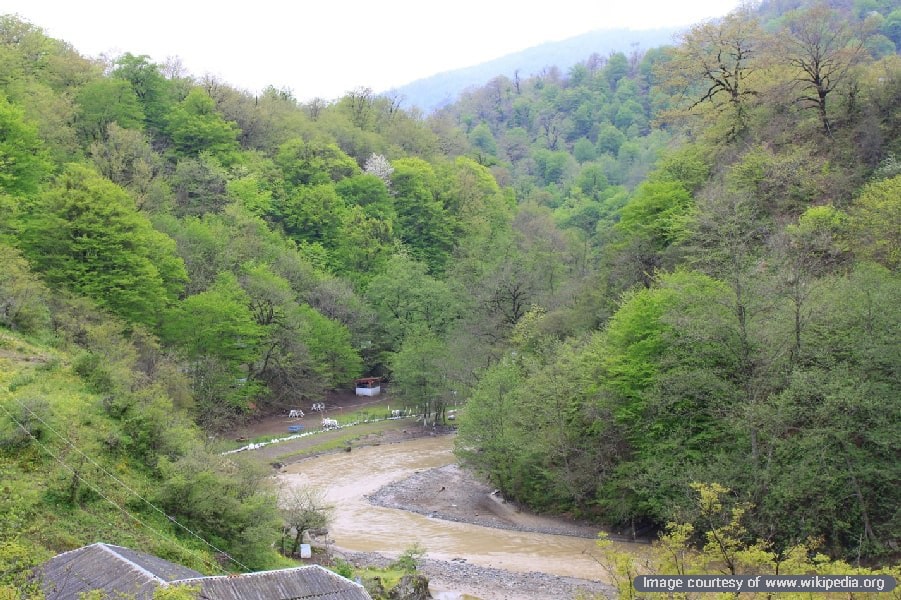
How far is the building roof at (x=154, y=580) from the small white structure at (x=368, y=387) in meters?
42.0

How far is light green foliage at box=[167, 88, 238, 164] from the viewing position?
6825 centimetres

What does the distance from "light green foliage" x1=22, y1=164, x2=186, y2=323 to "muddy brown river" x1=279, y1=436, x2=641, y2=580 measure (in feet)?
39.6

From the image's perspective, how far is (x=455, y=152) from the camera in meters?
103

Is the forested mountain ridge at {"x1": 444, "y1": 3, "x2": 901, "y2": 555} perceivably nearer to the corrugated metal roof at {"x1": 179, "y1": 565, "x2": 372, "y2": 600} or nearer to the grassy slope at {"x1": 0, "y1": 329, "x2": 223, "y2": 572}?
the corrugated metal roof at {"x1": 179, "y1": 565, "x2": 372, "y2": 600}

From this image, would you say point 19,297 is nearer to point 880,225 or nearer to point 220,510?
point 220,510

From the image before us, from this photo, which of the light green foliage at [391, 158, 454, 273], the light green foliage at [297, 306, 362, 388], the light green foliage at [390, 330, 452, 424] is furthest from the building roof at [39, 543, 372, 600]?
the light green foliage at [391, 158, 454, 273]

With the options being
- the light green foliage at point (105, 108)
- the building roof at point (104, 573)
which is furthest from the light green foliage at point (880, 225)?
the light green foliage at point (105, 108)

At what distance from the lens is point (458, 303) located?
200 feet

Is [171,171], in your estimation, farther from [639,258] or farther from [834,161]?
[834,161]

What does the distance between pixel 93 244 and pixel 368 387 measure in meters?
25.7

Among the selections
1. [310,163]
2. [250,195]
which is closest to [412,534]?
[250,195]

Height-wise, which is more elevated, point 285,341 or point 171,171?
point 171,171

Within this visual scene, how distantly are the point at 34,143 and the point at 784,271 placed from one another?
41135 mm

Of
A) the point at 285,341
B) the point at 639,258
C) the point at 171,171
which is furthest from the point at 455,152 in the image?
the point at 639,258
